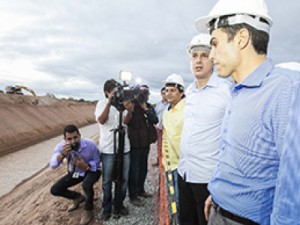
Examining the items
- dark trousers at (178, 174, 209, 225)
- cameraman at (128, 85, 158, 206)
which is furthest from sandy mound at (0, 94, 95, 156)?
dark trousers at (178, 174, 209, 225)

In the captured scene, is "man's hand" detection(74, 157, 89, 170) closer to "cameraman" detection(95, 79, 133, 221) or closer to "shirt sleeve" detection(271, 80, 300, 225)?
"cameraman" detection(95, 79, 133, 221)

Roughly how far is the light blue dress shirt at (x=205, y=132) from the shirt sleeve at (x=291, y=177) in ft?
4.36

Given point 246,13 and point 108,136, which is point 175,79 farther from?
point 246,13

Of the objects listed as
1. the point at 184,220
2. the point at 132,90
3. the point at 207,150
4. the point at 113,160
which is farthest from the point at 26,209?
the point at 207,150

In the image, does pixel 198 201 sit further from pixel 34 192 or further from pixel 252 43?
Result: pixel 34 192

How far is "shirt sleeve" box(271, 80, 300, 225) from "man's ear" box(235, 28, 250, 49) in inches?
18.9

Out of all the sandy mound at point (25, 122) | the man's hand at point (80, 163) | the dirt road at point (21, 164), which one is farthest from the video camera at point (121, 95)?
the sandy mound at point (25, 122)

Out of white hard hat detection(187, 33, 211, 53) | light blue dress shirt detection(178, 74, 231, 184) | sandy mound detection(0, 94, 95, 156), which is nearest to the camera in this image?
light blue dress shirt detection(178, 74, 231, 184)

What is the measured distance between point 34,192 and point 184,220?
5.32m

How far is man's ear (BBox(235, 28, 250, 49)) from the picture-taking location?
1.31m

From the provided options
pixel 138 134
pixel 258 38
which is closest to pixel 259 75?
pixel 258 38

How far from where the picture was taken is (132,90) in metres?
3.80

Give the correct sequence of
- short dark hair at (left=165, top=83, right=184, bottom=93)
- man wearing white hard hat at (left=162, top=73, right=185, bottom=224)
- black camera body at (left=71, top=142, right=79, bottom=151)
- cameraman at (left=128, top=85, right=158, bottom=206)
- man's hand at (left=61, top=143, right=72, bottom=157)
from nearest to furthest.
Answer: man wearing white hard hat at (left=162, top=73, right=185, bottom=224)
short dark hair at (left=165, top=83, right=184, bottom=93)
man's hand at (left=61, top=143, right=72, bottom=157)
black camera body at (left=71, top=142, right=79, bottom=151)
cameraman at (left=128, top=85, right=158, bottom=206)

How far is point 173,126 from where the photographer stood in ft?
10.5
